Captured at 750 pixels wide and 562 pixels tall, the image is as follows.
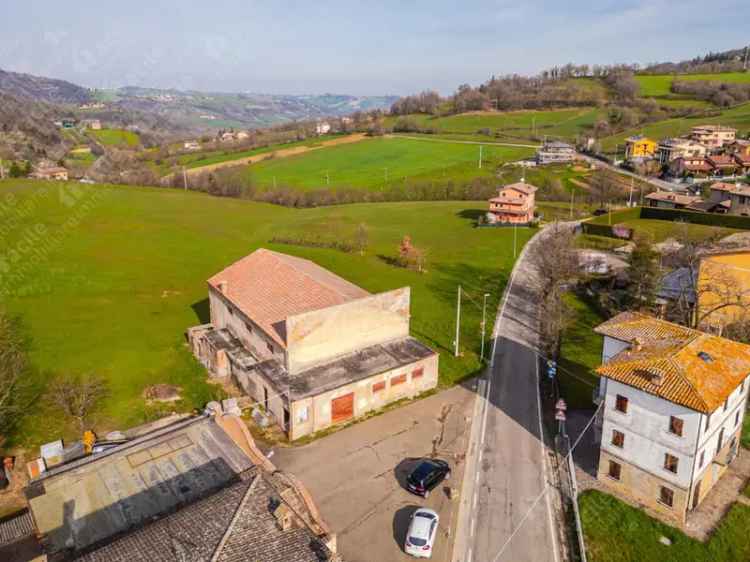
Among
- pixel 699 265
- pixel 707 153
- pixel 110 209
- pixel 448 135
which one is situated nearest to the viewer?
pixel 699 265

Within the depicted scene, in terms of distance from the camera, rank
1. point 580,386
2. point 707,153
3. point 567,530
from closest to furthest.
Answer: point 567,530 < point 580,386 < point 707,153

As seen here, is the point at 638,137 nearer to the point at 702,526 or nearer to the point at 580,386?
the point at 580,386

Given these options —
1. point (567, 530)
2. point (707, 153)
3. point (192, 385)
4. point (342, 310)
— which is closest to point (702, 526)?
point (567, 530)

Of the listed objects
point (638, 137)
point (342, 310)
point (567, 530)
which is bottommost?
point (567, 530)

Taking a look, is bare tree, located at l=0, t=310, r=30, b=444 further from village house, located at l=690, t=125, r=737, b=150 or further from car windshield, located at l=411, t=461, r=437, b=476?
village house, located at l=690, t=125, r=737, b=150

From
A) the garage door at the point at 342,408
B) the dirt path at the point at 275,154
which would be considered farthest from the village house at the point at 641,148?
the garage door at the point at 342,408

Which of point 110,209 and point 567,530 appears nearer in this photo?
point 567,530
